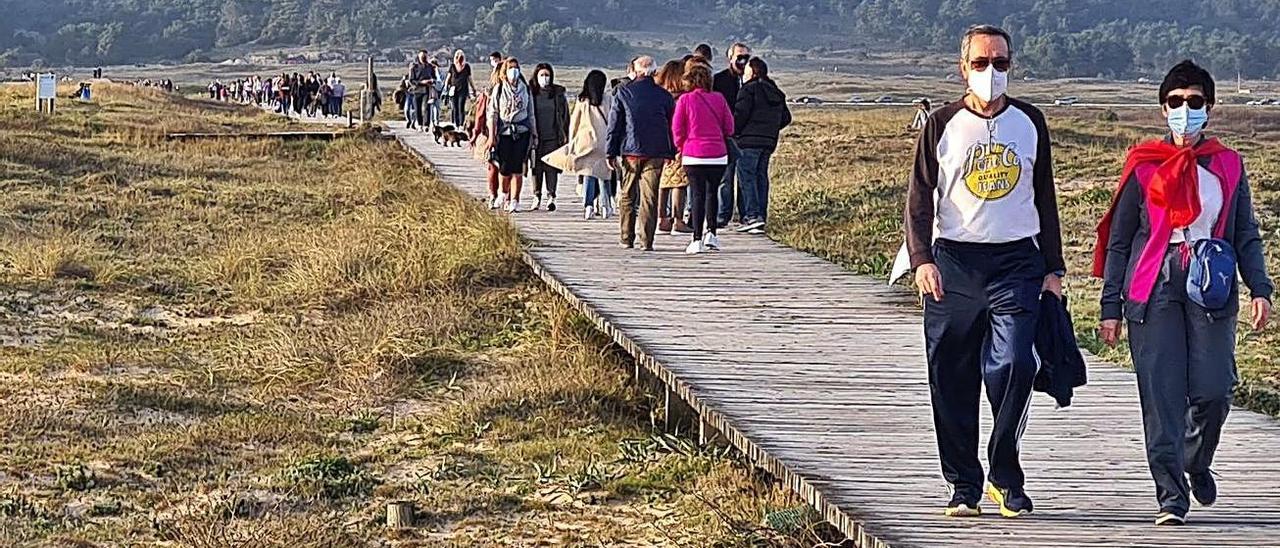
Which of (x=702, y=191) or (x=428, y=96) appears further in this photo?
(x=428, y=96)

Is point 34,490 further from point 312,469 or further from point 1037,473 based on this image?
point 1037,473

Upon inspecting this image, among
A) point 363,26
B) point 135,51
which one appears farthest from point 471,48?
point 135,51

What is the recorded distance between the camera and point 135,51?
194 m

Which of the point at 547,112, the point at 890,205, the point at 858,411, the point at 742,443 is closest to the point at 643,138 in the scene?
the point at 547,112

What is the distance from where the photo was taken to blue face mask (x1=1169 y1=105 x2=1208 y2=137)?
5.45 metres

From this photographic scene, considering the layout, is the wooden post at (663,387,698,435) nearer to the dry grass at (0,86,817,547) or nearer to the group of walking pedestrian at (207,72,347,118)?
the dry grass at (0,86,817,547)

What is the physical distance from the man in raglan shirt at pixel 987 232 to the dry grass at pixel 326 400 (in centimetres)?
120

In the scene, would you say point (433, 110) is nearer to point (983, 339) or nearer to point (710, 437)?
point (710, 437)

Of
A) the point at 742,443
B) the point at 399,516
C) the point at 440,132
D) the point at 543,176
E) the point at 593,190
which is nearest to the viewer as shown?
the point at 742,443

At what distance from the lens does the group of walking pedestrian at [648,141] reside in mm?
11852

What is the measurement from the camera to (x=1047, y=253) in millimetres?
5512

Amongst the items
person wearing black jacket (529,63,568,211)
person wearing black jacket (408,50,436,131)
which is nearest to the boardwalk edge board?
person wearing black jacket (529,63,568,211)

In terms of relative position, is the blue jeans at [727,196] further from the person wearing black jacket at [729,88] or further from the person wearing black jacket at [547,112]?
the person wearing black jacket at [547,112]

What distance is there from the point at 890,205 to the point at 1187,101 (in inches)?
521
